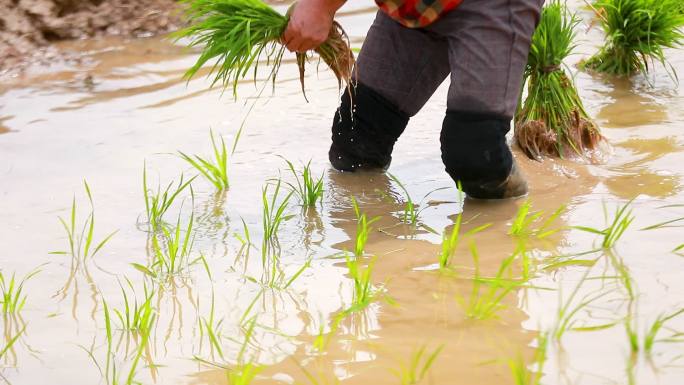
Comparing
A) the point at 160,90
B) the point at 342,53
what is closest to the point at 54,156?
the point at 160,90

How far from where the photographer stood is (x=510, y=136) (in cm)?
408

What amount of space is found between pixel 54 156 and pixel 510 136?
5.87 feet

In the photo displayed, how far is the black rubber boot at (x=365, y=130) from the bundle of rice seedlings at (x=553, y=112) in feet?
1.71

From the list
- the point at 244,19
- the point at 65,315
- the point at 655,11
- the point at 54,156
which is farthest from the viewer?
the point at 655,11

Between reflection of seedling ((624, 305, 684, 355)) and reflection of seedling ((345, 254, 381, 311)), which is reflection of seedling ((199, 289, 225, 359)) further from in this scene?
reflection of seedling ((624, 305, 684, 355))

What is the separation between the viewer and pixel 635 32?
449 cm

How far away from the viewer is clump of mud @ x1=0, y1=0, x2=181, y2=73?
5.24 metres

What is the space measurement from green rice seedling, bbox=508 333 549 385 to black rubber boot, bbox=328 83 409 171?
149 cm

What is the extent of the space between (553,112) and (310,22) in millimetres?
1145

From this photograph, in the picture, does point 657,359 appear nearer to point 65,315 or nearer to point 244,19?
point 65,315

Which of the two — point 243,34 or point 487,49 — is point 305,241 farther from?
point 487,49

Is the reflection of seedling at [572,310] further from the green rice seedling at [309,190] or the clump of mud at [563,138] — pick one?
the clump of mud at [563,138]

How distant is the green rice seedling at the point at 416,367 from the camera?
2.13m

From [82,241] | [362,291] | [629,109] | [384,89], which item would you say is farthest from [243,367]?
A: [629,109]
